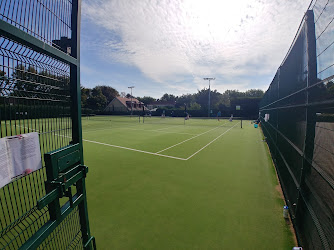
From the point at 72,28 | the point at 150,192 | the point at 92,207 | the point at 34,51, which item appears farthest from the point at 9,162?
the point at 150,192

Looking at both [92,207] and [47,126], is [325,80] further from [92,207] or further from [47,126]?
[92,207]

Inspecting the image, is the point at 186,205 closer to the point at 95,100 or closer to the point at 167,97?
the point at 95,100

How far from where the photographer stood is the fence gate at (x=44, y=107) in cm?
143

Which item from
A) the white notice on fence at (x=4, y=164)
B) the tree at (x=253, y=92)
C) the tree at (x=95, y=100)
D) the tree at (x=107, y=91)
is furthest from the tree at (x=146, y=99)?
the white notice on fence at (x=4, y=164)

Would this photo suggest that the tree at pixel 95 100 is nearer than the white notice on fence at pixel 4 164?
No

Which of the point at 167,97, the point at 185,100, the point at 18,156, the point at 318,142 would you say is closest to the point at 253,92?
the point at 185,100

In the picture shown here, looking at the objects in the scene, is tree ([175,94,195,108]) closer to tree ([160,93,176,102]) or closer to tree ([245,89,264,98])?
tree ([160,93,176,102])

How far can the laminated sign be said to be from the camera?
142 cm

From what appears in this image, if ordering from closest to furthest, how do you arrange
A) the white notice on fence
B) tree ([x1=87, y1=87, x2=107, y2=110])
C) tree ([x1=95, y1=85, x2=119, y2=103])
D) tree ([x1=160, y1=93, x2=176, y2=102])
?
the white notice on fence < tree ([x1=87, y1=87, x2=107, y2=110]) < tree ([x1=95, y1=85, x2=119, y2=103]) < tree ([x1=160, y1=93, x2=176, y2=102])

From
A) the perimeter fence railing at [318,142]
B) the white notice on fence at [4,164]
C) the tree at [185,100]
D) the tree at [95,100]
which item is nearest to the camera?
the white notice on fence at [4,164]

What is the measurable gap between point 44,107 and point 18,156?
1.94 feet

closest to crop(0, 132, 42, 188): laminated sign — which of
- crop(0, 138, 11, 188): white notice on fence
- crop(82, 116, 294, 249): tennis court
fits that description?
crop(0, 138, 11, 188): white notice on fence

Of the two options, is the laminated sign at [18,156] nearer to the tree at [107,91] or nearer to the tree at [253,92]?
the tree at [107,91]

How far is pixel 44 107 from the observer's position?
1.93 metres
